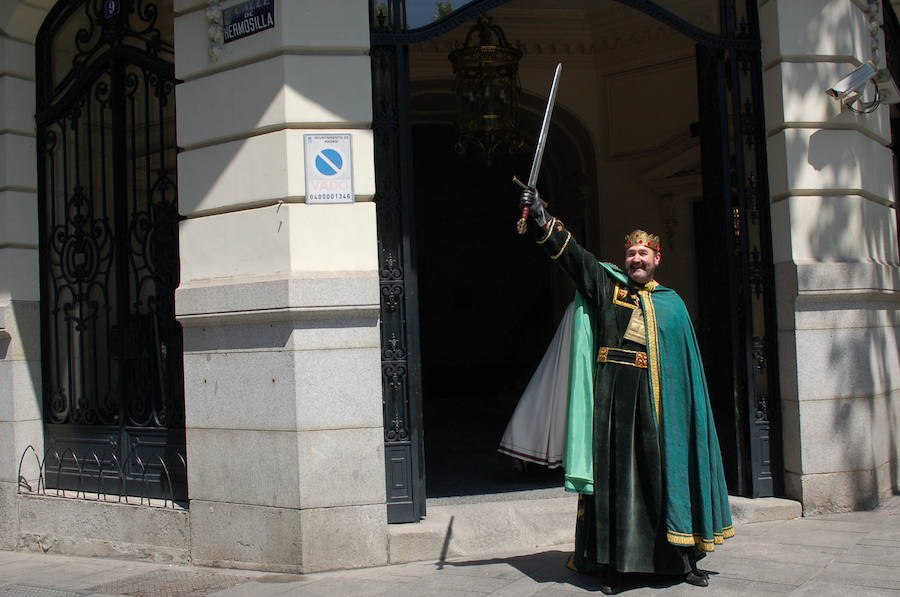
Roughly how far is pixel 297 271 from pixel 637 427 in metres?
2.34

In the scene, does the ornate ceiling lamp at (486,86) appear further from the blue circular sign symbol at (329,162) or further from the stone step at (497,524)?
the stone step at (497,524)

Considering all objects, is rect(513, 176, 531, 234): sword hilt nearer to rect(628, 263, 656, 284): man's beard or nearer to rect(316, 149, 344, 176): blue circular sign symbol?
rect(628, 263, 656, 284): man's beard

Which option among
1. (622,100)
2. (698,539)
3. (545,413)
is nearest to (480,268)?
(622,100)

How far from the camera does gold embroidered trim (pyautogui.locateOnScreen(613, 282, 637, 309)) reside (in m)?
5.42

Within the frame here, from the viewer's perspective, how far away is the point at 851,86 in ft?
22.1

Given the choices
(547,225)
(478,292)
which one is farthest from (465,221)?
(547,225)

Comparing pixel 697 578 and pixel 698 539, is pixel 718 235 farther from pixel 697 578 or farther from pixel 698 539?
pixel 697 578

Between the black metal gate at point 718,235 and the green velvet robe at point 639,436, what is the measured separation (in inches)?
53.6

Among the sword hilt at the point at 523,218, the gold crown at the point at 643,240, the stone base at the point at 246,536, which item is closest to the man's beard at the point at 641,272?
the gold crown at the point at 643,240

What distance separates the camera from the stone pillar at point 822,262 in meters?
6.73

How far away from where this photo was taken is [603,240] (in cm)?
1228

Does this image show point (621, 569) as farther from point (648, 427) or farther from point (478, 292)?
point (478, 292)

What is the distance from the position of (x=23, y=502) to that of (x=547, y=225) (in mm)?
4984

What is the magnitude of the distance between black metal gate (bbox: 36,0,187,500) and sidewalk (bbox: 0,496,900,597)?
0.89m
